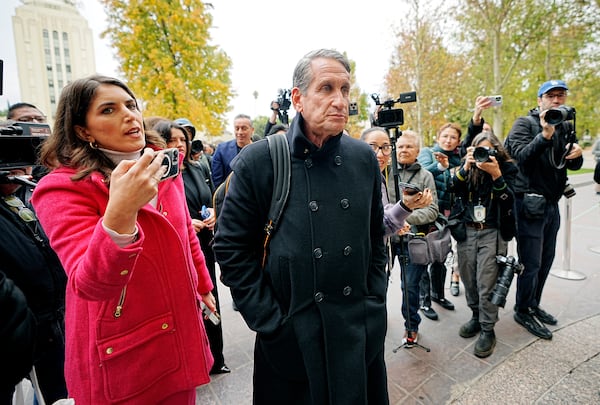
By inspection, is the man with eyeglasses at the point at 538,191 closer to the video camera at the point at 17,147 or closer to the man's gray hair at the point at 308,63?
the man's gray hair at the point at 308,63

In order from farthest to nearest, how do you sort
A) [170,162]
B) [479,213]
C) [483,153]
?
[479,213] → [483,153] → [170,162]

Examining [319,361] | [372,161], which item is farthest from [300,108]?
[319,361]

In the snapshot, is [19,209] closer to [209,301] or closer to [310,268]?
[209,301]

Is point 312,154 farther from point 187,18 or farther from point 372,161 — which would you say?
point 187,18

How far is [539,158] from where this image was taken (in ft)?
11.3

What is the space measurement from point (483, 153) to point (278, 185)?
2.31 meters

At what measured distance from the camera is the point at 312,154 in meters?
1.64

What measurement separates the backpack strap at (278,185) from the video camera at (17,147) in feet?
3.67

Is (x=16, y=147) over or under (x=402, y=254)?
over

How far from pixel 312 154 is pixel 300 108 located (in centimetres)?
28

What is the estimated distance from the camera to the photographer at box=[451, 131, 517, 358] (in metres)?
3.05

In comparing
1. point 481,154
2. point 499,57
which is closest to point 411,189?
point 481,154

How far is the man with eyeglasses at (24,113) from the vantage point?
3.23 metres

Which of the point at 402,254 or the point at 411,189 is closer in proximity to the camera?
the point at 411,189
